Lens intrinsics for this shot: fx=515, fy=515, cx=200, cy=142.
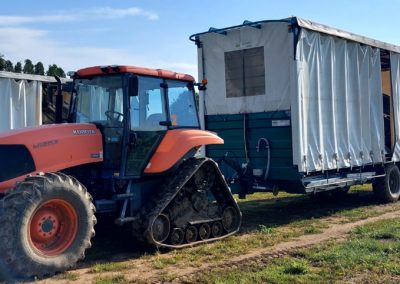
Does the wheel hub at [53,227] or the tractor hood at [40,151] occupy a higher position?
the tractor hood at [40,151]

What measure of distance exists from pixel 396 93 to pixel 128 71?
748 cm

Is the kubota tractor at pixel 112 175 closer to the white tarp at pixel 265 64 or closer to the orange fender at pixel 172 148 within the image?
the orange fender at pixel 172 148

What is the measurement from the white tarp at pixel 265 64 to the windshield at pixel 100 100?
10.6 ft

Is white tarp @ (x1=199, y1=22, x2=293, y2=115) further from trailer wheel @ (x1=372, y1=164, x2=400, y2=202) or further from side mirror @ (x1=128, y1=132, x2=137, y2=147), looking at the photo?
trailer wheel @ (x1=372, y1=164, x2=400, y2=202)

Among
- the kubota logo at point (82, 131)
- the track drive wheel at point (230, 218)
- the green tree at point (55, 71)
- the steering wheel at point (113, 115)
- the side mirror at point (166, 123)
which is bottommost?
the track drive wheel at point (230, 218)

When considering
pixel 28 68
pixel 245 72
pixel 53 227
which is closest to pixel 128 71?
pixel 53 227

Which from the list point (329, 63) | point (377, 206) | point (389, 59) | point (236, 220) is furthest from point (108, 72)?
point (389, 59)

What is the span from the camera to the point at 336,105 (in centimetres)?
969

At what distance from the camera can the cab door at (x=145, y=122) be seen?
6719mm

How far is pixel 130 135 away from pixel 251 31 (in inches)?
146

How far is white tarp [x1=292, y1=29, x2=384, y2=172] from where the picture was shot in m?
8.73

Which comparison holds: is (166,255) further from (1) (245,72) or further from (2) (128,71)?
(1) (245,72)

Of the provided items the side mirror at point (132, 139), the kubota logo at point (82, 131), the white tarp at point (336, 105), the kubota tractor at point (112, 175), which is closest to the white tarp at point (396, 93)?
the white tarp at point (336, 105)

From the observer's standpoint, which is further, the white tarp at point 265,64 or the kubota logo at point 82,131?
the white tarp at point 265,64
